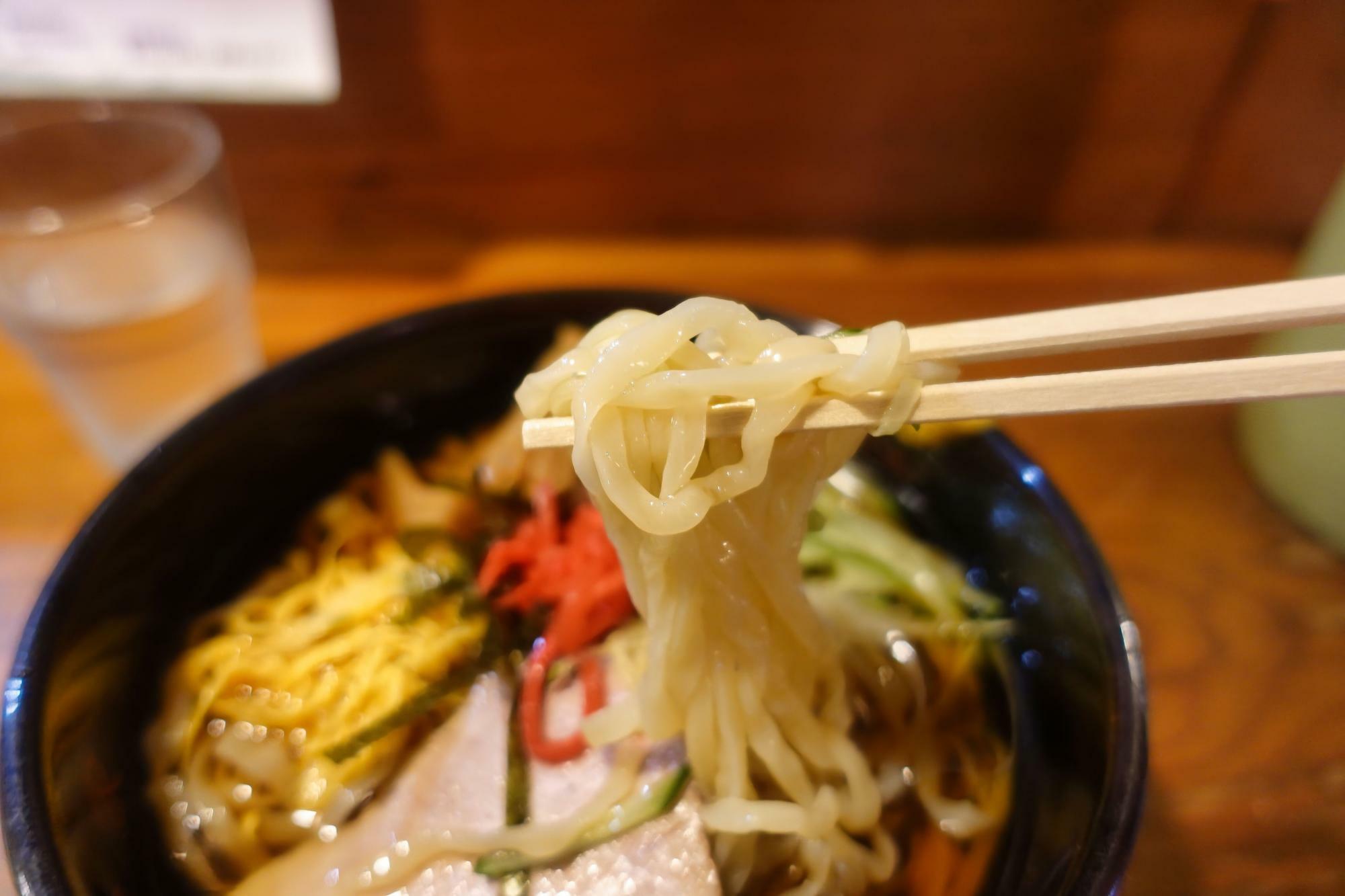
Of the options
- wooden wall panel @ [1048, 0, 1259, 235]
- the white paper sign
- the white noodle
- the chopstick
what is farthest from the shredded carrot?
wooden wall panel @ [1048, 0, 1259, 235]

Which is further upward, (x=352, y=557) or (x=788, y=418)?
(x=788, y=418)

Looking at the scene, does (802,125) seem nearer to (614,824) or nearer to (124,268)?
(124,268)

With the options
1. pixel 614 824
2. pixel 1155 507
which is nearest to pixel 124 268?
pixel 614 824

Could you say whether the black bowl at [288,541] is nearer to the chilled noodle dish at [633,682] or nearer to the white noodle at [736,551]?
the chilled noodle dish at [633,682]

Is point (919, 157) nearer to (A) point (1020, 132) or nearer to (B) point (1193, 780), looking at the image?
(A) point (1020, 132)

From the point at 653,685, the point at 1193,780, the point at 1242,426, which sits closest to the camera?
the point at 653,685

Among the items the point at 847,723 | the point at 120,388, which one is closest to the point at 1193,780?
the point at 847,723
